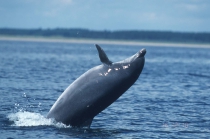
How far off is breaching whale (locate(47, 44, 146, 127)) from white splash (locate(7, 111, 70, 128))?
0.52m

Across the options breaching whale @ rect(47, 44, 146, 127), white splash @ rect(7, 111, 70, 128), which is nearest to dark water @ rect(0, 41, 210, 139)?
white splash @ rect(7, 111, 70, 128)

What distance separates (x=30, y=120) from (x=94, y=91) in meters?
3.70

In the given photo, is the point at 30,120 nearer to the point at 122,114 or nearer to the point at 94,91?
the point at 94,91

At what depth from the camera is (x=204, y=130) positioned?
65.0 ft

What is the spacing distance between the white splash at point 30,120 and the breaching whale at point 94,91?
0.52 m

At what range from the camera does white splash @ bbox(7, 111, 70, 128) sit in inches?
741

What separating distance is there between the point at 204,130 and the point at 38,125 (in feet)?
21.5

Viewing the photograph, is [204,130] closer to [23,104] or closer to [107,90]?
[107,90]

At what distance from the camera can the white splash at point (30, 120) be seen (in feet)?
61.8

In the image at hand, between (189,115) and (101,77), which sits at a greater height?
(101,77)

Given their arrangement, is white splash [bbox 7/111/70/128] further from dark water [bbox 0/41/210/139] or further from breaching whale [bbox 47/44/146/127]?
breaching whale [bbox 47/44/146/127]

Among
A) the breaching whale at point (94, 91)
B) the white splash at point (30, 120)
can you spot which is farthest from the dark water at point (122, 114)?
the breaching whale at point (94, 91)

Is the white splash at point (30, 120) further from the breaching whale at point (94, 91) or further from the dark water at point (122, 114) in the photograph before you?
the breaching whale at point (94, 91)

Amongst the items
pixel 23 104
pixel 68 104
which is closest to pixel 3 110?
pixel 23 104
